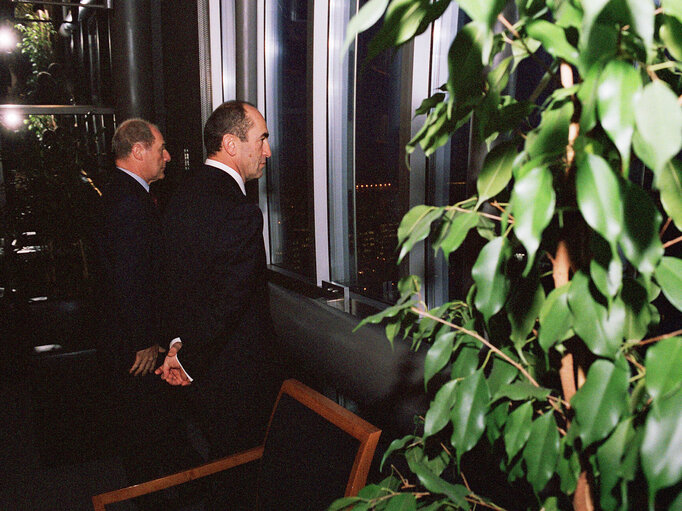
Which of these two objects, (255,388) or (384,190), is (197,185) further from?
(384,190)

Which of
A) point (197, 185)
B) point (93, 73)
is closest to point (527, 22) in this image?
point (197, 185)

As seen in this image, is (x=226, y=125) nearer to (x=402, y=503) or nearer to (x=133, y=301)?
(x=133, y=301)

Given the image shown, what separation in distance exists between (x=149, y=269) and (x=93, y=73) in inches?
195

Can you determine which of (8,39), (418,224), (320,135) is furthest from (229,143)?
(8,39)

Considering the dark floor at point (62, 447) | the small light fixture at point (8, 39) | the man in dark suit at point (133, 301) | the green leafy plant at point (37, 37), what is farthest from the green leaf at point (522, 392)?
the small light fixture at point (8, 39)

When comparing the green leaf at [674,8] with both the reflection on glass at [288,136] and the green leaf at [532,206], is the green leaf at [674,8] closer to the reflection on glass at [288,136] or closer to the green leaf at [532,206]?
the green leaf at [532,206]

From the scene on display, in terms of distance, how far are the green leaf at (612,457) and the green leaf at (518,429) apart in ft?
0.32

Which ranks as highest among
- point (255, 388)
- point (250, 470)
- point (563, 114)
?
point (563, 114)

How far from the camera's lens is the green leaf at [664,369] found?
0.47 metres

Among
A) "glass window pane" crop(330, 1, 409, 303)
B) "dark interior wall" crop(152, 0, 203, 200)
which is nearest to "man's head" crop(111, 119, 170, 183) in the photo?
"glass window pane" crop(330, 1, 409, 303)

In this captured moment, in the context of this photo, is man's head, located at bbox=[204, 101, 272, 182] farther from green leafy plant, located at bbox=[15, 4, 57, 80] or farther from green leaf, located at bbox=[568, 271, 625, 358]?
green leafy plant, located at bbox=[15, 4, 57, 80]

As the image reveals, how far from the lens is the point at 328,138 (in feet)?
10.0

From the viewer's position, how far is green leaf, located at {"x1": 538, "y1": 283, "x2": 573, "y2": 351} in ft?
1.94

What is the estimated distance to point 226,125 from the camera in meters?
2.02
